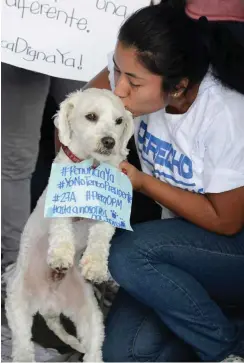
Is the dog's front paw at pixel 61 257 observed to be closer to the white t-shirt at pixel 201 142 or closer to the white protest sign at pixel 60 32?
the white t-shirt at pixel 201 142

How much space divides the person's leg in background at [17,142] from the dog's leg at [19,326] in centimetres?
27

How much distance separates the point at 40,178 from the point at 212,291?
54 cm

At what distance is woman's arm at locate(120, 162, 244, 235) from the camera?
1.27 m

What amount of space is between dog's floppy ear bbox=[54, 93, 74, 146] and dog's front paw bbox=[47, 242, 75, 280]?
9.0 inches

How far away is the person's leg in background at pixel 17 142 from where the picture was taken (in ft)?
4.73

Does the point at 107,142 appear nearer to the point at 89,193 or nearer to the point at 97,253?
the point at 89,193

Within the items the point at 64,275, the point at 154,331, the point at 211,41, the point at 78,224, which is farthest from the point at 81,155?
the point at 154,331

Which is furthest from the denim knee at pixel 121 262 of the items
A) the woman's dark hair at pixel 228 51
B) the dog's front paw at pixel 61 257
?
the woman's dark hair at pixel 228 51

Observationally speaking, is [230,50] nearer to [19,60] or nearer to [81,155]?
[81,155]

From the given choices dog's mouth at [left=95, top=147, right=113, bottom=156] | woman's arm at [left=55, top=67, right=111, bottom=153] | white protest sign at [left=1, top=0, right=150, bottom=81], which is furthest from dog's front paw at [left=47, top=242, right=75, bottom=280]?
white protest sign at [left=1, top=0, right=150, bottom=81]

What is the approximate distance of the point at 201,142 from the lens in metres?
1.27

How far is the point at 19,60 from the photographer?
1.40m

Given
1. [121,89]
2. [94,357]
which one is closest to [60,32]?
[121,89]

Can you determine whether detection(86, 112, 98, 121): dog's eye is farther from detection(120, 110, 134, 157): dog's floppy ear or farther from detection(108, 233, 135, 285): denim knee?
detection(108, 233, 135, 285): denim knee
